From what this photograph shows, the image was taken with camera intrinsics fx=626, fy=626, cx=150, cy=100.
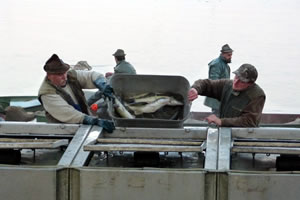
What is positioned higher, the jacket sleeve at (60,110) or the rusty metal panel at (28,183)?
the jacket sleeve at (60,110)

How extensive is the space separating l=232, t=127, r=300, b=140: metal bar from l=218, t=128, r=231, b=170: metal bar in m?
0.09

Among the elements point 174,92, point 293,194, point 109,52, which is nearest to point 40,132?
point 174,92

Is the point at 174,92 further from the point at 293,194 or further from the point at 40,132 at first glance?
the point at 293,194

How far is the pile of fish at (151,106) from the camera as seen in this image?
5.42m

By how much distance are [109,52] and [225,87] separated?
21588 mm

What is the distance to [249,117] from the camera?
5.48 meters

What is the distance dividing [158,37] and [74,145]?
99.7 feet

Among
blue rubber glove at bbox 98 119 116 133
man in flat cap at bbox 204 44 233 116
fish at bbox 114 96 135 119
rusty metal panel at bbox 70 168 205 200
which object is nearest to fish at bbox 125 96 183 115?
fish at bbox 114 96 135 119

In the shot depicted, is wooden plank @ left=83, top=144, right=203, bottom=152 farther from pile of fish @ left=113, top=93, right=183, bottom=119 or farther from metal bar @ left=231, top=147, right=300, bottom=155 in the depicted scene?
pile of fish @ left=113, top=93, right=183, bottom=119

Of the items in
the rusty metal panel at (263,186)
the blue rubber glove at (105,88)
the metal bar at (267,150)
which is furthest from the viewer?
the blue rubber glove at (105,88)

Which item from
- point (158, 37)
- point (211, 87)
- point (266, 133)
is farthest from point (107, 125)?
point (158, 37)

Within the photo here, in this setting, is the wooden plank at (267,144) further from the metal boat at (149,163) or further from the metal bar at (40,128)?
the metal bar at (40,128)

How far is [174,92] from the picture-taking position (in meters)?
A: 5.80

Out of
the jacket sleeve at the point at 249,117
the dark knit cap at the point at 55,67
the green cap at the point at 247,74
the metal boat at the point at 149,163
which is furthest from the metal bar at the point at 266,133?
the dark knit cap at the point at 55,67
